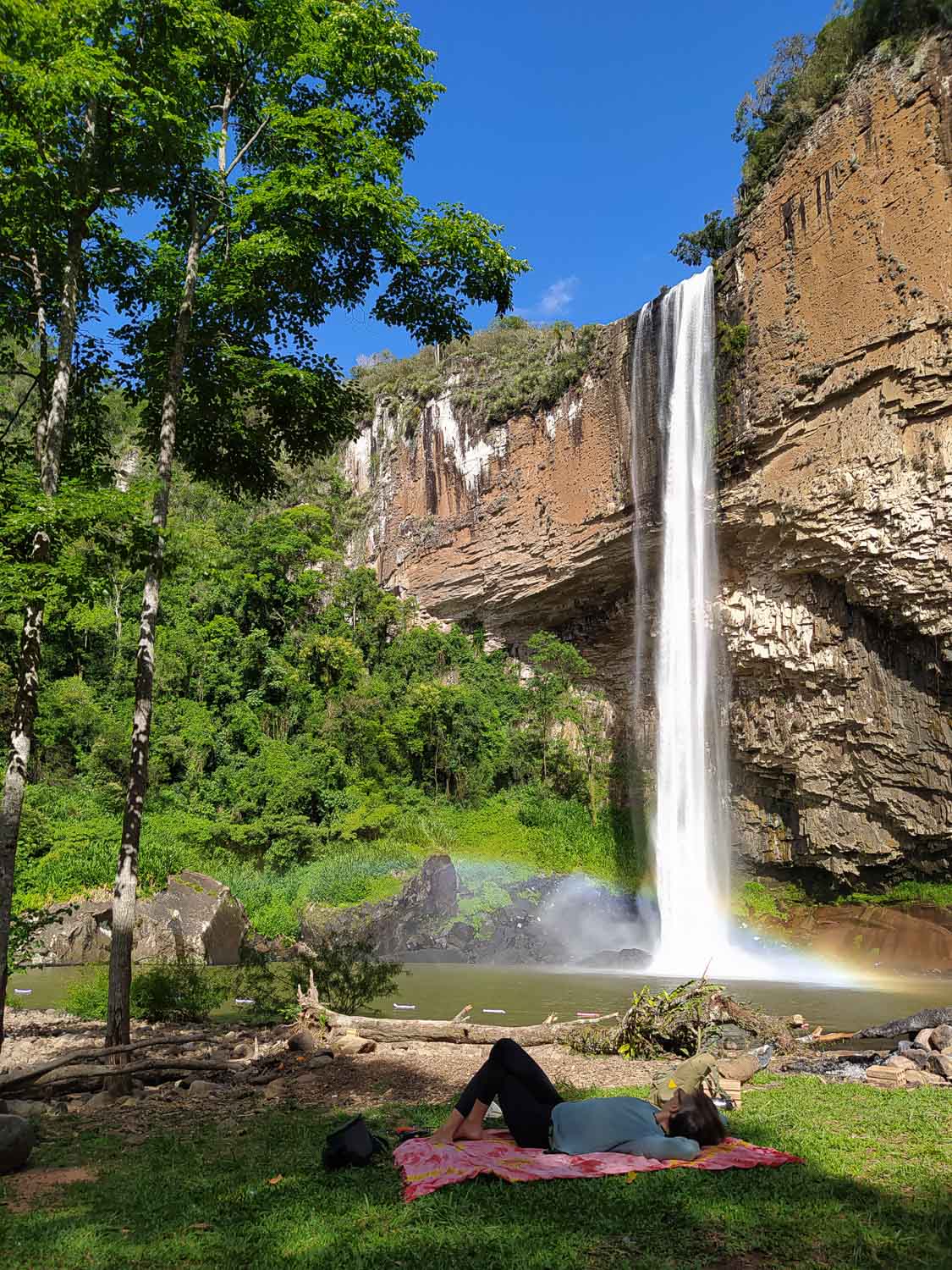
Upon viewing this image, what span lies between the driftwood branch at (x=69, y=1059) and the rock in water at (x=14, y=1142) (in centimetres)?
124

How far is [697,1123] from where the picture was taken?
151 inches

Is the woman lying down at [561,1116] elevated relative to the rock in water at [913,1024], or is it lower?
elevated

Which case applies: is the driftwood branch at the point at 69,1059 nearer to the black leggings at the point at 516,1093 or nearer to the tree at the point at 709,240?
the black leggings at the point at 516,1093

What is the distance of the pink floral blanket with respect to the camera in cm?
344

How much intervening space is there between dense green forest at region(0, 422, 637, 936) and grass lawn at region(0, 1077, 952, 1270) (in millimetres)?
16669

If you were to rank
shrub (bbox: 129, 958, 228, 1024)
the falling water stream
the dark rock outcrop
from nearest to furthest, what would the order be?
shrub (bbox: 129, 958, 228, 1024) < the dark rock outcrop < the falling water stream

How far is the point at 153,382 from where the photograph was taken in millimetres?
8789

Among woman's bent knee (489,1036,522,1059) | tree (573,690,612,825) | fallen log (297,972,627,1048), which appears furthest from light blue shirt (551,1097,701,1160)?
tree (573,690,612,825)

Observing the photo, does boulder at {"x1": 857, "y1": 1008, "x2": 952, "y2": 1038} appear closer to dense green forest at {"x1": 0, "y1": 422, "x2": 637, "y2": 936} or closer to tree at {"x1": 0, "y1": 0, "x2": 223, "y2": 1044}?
tree at {"x1": 0, "y1": 0, "x2": 223, "y2": 1044}

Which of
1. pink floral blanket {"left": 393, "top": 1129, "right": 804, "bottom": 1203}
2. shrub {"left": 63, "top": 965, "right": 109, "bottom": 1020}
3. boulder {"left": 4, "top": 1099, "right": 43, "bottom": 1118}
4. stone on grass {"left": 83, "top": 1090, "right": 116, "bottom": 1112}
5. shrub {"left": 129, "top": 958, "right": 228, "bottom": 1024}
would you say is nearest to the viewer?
pink floral blanket {"left": 393, "top": 1129, "right": 804, "bottom": 1203}

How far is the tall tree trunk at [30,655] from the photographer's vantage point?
6.02m

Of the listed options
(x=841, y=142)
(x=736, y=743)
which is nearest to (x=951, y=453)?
(x=841, y=142)

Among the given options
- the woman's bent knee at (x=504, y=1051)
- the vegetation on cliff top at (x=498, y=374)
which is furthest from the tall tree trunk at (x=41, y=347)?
the vegetation on cliff top at (x=498, y=374)

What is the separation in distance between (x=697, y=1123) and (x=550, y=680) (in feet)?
82.1
